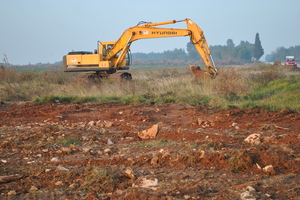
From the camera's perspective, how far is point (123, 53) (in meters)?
19.1

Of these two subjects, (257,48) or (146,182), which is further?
(257,48)

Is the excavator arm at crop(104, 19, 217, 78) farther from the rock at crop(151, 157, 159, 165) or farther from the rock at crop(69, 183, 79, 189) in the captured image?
the rock at crop(69, 183, 79, 189)

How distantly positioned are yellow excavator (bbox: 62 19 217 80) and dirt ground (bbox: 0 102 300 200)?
8292 millimetres

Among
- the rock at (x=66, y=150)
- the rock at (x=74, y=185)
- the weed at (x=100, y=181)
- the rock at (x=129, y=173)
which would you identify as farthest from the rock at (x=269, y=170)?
the rock at (x=66, y=150)

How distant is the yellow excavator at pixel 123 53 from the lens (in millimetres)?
18062

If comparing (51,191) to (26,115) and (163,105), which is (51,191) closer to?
(26,115)

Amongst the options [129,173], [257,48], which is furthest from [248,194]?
[257,48]

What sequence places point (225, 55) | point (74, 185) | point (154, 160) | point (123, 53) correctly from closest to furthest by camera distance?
point (74, 185), point (154, 160), point (123, 53), point (225, 55)

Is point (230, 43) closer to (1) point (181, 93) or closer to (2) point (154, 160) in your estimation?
(1) point (181, 93)

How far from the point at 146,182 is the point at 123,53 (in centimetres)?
1468

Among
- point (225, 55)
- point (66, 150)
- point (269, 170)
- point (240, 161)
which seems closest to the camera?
point (269, 170)

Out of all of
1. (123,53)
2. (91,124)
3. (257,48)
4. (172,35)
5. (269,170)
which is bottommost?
(269,170)

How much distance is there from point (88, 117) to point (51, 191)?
584 centimetres

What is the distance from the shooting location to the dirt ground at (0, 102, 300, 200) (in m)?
Result: 4.71
